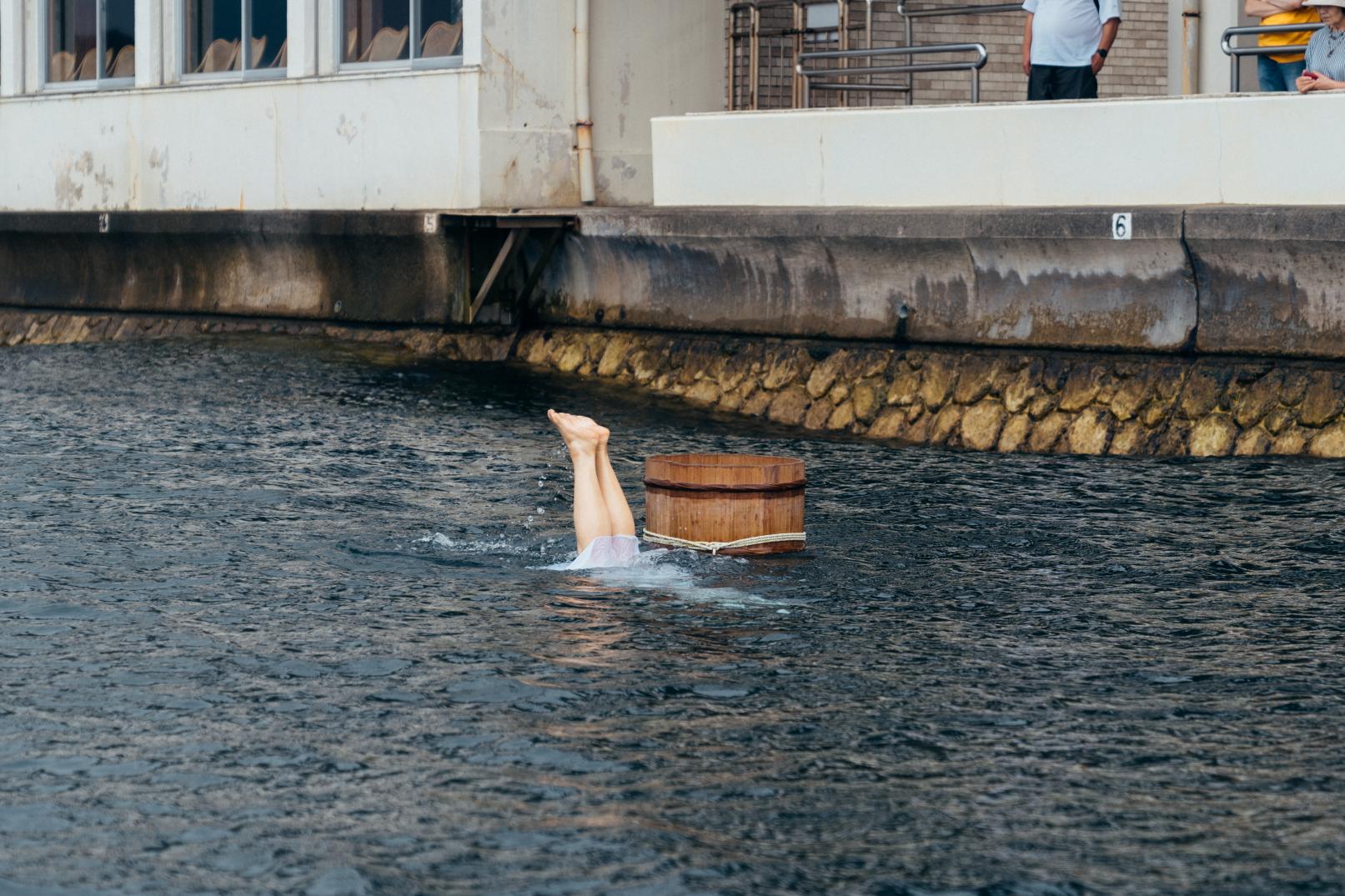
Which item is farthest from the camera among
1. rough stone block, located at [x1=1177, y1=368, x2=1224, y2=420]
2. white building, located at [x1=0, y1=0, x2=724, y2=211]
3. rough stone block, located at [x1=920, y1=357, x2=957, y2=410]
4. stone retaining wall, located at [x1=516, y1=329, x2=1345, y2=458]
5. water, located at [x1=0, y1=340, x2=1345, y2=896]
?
white building, located at [x1=0, y1=0, x2=724, y2=211]

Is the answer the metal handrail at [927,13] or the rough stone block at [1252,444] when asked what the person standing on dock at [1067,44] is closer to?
the metal handrail at [927,13]

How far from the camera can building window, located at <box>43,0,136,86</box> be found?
2275cm

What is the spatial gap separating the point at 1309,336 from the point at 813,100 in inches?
311

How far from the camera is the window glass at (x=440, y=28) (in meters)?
19.1

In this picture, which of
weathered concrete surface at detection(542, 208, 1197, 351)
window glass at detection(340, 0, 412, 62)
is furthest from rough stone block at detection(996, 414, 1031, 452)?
window glass at detection(340, 0, 412, 62)

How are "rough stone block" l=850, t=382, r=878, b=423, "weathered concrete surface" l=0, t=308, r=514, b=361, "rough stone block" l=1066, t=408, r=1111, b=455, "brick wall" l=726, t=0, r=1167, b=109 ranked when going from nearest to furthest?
"rough stone block" l=1066, t=408, r=1111, b=455 → "rough stone block" l=850, t=382, r=878, b=423 → "weathered concrete surface" l=0, t=308, r=514, b=361 → "brick wall" l=726, t=0, r=1167, b=109

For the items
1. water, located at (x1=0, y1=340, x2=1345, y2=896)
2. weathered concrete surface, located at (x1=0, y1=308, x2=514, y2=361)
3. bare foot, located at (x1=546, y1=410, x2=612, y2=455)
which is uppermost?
weathered concrete surface, located at (x1=0, y1=308, x2=514, y2=361)

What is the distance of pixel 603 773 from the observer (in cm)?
638

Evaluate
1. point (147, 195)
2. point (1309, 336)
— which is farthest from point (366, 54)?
point (1309, 336)

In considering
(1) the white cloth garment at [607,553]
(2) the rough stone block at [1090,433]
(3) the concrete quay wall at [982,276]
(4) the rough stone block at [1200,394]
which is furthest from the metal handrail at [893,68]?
(1) the white cloth garment at [607,553]

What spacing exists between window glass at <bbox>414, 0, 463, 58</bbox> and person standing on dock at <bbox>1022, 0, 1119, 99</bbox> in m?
5.57

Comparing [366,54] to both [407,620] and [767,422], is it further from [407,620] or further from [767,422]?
[407,620]

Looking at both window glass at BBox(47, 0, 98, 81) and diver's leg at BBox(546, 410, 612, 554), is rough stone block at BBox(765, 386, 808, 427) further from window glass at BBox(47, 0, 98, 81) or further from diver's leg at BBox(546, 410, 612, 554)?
window glass at BBox(47, 0, 98, 81)

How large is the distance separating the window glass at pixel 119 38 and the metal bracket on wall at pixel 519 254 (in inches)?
232
